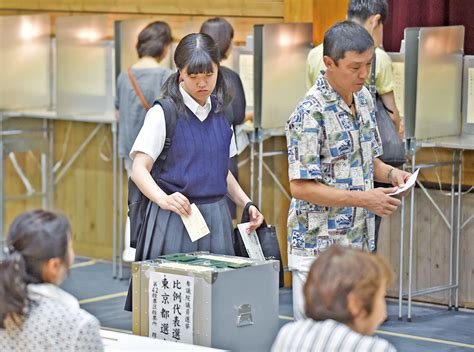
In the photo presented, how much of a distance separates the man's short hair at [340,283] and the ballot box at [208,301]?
0.98 metres

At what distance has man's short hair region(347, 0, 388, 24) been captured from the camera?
5301mm

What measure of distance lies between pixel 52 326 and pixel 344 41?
148cm

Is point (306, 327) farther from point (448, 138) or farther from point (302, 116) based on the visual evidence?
point (448, 138)

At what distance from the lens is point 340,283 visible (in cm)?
232

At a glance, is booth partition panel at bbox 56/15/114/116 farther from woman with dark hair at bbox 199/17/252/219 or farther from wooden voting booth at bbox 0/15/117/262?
woman with dark hair at bbox 199/17/252/219

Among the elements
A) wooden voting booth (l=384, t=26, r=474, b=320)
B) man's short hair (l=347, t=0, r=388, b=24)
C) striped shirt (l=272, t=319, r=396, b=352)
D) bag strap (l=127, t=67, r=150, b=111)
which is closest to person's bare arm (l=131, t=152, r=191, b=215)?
striped shirt (l=272, t=319, r=396, b=352)

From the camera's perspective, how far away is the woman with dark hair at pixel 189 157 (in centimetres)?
376

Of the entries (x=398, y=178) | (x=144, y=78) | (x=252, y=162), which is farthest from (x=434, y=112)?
(x=398, y=178)

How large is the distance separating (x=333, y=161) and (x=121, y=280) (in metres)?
3.70

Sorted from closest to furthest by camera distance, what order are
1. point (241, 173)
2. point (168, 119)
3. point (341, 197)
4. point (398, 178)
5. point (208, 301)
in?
point (208, 301)
point (341, 197)
point (168, 119)
point (398, 178)
point (241, 173)

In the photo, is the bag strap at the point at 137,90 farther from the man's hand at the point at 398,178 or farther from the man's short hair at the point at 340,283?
the man's short hair at the point at 340,283

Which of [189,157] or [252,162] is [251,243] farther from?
[252,162]

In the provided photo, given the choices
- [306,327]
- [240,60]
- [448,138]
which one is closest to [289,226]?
[306,327]

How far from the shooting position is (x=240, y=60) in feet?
22.3
